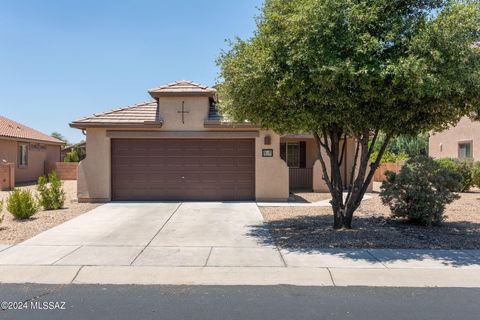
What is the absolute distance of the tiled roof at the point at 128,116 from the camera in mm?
13941

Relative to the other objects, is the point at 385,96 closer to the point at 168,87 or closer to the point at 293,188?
the point at 168,87

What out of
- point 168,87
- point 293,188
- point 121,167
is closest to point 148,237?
point 121,167

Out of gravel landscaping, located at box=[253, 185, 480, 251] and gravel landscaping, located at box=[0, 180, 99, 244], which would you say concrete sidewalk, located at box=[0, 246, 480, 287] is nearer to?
gravel landscaping, located at box=[253, 185, 480, 251]

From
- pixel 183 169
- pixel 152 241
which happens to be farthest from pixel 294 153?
pixel 152 241

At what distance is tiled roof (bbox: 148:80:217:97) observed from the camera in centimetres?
1401

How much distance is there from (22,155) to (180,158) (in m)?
16.5

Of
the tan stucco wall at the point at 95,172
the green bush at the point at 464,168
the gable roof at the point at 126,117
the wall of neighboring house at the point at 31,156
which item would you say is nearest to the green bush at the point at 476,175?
the green bush at the point at 464,168

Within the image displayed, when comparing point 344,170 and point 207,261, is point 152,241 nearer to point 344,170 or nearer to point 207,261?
point 207,261

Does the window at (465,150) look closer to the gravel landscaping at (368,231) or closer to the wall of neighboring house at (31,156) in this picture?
the gravel landscaping at (368,231)

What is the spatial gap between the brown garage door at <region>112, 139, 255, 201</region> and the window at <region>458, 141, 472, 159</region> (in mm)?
15019

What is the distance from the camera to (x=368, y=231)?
28.9 ft

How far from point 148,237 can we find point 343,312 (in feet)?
16.9

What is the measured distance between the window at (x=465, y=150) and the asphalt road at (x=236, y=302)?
64.7 ft

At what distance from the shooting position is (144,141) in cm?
1441
